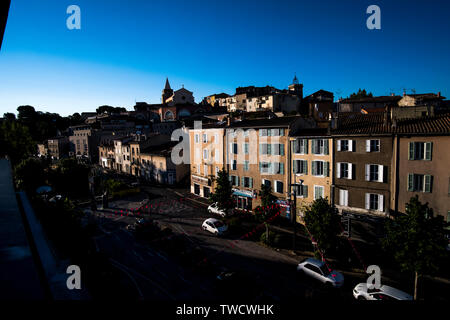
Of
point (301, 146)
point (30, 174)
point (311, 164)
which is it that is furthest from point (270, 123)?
point (30, 174)

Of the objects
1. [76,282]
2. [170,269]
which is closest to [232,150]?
[170,269]

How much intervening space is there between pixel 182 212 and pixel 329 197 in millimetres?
18721

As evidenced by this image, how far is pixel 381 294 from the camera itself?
1623cm

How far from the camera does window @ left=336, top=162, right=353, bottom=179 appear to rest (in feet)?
83.1

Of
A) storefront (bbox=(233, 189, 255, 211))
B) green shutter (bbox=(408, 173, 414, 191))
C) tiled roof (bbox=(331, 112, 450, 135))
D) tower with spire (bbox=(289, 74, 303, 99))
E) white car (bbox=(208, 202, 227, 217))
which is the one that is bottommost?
white car (bbox=(208, 202, 227, 217))

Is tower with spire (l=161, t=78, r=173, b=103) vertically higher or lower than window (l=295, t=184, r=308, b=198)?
higher

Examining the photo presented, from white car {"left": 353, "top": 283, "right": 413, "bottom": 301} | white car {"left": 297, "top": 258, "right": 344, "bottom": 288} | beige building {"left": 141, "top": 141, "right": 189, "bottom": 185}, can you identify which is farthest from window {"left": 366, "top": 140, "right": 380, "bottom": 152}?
beige building {"left": 141, "top": 141, "right": 189, "bottom": 185}

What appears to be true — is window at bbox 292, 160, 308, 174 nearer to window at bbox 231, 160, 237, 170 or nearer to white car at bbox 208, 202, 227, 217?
window at bbox 231, 160, 237, 170

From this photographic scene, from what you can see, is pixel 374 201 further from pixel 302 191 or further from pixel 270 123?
pixel 270 123

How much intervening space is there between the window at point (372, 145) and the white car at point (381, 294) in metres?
11.7

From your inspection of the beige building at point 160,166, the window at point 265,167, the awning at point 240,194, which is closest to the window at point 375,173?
the window at point 265,167

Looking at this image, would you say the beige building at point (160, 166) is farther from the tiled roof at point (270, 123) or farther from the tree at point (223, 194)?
the tree at point (223, 194)

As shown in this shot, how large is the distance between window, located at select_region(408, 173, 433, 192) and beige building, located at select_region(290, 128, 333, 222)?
651 cm

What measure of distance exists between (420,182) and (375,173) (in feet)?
10.9
